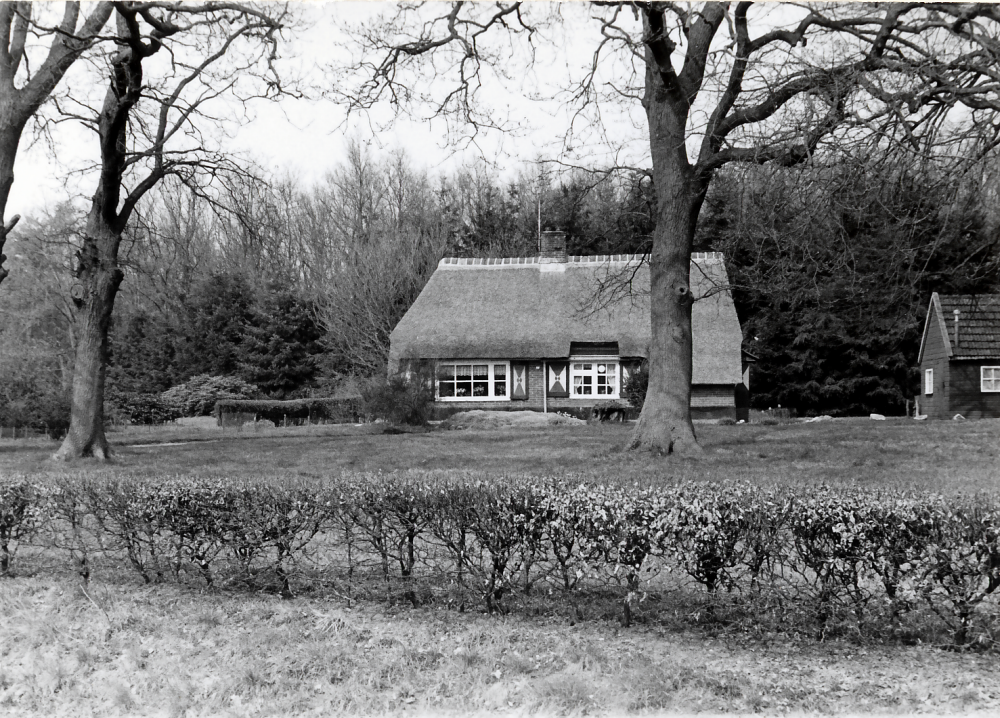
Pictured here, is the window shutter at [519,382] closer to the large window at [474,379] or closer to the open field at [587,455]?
the large window at [474,379]

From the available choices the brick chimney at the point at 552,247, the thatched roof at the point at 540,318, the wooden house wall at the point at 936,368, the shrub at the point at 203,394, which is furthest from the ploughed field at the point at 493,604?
the brick chimney at the point at 552,247

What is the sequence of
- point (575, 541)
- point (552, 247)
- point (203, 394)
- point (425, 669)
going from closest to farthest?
point (425, 669), point (575, 541), point (203, 394), point (552, 247)

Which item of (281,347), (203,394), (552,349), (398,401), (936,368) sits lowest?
Answer: (398,401)

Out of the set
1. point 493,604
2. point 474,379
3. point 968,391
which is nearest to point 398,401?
point 474,379

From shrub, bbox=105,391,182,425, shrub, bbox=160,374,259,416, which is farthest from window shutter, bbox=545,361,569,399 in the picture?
shrub, bbox=105,391,182,425

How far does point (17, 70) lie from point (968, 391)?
3293cm

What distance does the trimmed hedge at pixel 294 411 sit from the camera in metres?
32.2

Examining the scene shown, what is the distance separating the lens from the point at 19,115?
1552 cm

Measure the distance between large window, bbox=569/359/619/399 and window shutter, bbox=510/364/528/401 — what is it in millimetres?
1852

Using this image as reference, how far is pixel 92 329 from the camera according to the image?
17.1 metres

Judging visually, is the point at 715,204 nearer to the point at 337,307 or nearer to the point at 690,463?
the point at 690,463

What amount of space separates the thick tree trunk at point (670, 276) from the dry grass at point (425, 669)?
31.6 feet

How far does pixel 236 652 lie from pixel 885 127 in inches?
358

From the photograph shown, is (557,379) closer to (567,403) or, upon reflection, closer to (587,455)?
(567,403)
